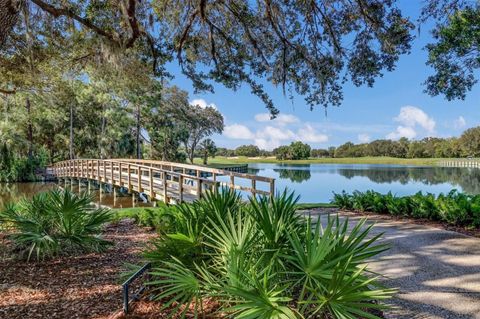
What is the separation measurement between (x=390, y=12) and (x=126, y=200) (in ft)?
58.5

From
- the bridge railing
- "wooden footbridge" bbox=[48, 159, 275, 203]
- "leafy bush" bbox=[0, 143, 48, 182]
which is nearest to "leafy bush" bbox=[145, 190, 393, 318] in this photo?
"wooden footbridge" bbox=[48, 159, 275, 203]

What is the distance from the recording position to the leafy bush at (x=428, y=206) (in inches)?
278

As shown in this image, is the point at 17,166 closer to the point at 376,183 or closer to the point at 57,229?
the point at 57,229

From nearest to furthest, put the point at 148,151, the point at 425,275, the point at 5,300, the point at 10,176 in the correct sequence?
the point at 5,300 < the point at 425,275 < the point at 10,176 < the point at 148,151

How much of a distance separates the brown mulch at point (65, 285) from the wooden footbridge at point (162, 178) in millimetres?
1817

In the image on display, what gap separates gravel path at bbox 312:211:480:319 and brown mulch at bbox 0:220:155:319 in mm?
3060

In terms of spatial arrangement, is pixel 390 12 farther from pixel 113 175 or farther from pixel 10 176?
pixel 10 176

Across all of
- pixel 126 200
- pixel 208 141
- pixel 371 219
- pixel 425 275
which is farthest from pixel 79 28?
pixel 208 141

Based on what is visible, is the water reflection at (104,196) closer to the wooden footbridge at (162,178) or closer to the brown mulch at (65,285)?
the wooden footbridge at (162,178)

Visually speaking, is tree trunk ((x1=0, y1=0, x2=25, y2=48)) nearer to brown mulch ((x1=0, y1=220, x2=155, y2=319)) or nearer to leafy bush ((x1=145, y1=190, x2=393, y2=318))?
brown mulch ((x1=0, y1=220, x2=155, y2=319))

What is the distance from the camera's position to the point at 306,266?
252 centimetres

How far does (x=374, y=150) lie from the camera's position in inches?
3376

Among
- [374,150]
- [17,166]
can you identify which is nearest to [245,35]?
[17,166]

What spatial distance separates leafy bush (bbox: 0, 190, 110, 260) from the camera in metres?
5.48
